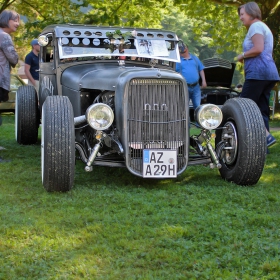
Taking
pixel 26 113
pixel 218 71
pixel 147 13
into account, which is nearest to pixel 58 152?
pixel 26 113

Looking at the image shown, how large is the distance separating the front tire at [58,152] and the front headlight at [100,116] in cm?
20

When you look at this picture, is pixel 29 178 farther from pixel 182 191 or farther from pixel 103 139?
pixel 182 191

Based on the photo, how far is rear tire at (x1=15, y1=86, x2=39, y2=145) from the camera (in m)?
8.30

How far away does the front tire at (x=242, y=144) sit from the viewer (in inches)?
212

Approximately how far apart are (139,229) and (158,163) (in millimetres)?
1306

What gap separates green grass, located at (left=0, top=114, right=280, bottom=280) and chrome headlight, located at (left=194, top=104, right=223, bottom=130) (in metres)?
0.66

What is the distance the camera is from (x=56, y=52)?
22.4 feet

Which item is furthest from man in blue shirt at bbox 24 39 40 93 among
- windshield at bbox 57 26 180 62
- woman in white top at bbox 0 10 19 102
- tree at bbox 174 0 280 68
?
tree at bbox 174 0 280 68

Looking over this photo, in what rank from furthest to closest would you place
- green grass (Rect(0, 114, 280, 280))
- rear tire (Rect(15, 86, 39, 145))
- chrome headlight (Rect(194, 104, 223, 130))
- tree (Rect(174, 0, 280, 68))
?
tree (Rect(174, 0, 280, 68)) → rear tire (Rect(15, 86, 39, 145)) → chrome headlight (Rect(194, 104, 223, 130)) → green grass (Rect(0, 114, 280, 280))

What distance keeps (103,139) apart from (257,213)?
1.77m

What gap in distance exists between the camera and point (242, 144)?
5.40 m

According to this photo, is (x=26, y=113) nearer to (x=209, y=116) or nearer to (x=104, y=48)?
(x=104, y=48)

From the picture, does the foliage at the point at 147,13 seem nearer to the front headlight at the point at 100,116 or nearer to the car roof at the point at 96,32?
the car roof at the point at 96,32

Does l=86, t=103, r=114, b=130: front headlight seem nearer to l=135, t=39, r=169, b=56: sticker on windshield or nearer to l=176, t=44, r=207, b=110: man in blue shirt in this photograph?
l=135, t=39, r=169, b=56: sticker on windshield
